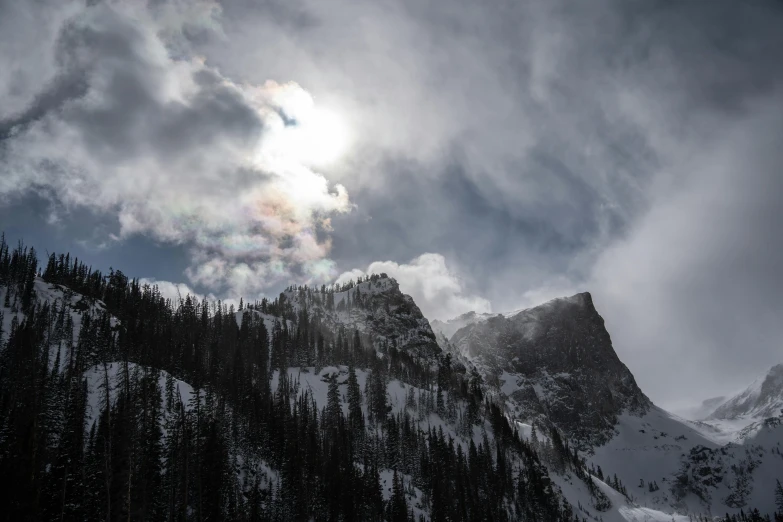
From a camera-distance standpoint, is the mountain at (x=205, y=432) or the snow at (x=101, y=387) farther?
the snow at (x=101, y=387)

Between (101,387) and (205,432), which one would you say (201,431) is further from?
(101,387)

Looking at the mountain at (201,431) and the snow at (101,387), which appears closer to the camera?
the mountain at (201,431)

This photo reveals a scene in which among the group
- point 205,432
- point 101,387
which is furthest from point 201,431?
point 101,387

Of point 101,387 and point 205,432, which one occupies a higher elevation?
point 101,387

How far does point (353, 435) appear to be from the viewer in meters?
135

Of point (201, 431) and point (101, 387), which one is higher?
point (101, 387)

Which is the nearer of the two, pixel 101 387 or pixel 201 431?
pixel 201 431

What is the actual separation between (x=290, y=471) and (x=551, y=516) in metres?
108

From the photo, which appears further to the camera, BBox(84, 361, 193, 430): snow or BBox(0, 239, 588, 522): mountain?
BBox(84, 361, 193, 430): snow

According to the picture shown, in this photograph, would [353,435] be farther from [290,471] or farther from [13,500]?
[13,500]

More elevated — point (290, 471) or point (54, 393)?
point (54, 393)

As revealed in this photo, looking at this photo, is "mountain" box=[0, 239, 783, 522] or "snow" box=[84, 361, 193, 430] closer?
"mountain" box=[0, 239, 783, 522]

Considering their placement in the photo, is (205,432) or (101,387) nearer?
(205,432)

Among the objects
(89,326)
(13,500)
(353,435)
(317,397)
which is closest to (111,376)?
(89,326)
